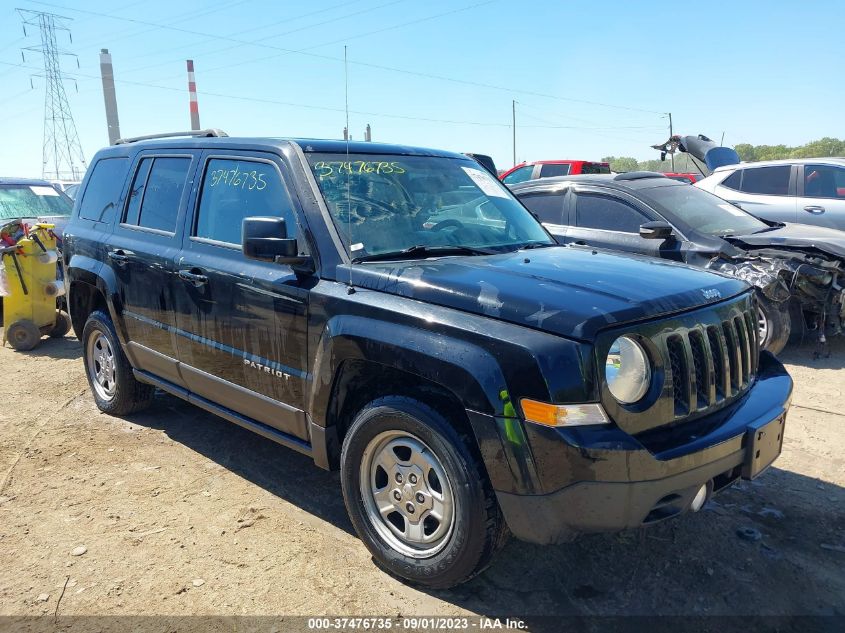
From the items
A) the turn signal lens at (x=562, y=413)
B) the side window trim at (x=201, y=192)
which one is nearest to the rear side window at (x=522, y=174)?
the side window trim at (x=201, y=192)

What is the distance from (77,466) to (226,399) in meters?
1.27

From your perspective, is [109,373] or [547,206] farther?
[547,206]

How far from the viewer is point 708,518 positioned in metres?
3.44

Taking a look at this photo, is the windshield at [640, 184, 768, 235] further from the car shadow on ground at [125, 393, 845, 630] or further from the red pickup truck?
the red pickup truck

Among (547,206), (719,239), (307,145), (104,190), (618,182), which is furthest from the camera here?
(547,206)

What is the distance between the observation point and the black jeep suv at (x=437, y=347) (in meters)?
2.36

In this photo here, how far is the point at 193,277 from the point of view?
146 inches

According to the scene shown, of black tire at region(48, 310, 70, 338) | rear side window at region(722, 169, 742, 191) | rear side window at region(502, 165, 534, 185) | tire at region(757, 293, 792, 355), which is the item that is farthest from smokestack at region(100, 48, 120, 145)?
tire at region(757, 293, 792, 355)

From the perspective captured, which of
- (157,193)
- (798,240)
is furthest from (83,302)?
(798,240)

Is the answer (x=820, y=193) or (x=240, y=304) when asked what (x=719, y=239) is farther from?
(x=240, y=304)

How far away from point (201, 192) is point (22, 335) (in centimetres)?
469

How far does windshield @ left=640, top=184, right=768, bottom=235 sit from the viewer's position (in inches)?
258

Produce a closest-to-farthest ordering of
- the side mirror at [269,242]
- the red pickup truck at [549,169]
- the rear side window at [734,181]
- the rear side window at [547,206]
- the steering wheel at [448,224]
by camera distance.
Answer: the side mirror at [269,242], the steering wheel at [448,224], the rear side window at [547,206], the rear side window at [734,181], the red pickup truck at [549,169]

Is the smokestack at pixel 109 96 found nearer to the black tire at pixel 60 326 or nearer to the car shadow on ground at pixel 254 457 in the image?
the black tire at pixel 60 326
